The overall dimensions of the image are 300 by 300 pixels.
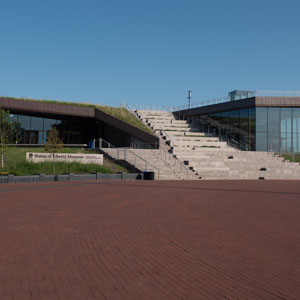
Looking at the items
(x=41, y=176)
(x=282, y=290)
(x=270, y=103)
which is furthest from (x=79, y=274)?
(x=270, y=103)

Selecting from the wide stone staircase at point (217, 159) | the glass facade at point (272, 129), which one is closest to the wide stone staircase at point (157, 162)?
the wide stone staircase at point (217, 159)

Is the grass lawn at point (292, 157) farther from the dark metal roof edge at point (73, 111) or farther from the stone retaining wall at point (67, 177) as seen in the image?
the stone retaining wall at point (67, 177)

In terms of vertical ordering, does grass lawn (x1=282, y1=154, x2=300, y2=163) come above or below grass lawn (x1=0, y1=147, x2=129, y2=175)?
above

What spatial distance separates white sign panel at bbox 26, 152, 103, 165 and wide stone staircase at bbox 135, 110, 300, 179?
7.75 meters

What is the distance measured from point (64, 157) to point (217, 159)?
45.9ft

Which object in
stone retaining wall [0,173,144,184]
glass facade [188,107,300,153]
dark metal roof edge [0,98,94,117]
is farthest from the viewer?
glass facade [188,107,300,153]

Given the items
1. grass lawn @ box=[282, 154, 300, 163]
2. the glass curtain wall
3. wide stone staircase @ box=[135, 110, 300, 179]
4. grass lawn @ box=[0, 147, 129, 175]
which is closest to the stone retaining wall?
grass lawn @ box=[0, 147, 129, 175]

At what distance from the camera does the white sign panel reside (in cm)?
2805

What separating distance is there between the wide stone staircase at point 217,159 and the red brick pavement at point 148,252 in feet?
58.3

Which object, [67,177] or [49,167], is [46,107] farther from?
[67,177]

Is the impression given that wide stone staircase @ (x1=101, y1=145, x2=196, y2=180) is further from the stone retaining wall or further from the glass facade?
the glass facade

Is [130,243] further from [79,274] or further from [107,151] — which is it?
[107,151]

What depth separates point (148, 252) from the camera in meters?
6.58

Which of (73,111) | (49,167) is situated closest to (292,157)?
(49,167)
